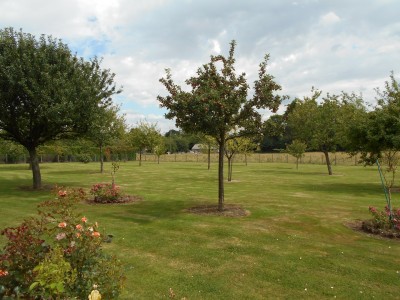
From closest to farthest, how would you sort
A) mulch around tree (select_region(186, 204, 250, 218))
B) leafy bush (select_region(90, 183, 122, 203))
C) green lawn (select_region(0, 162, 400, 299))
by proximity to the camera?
green lawn (select_region(0, 162, 400, 299)), mulch around tree (select_region(186, 204, 250, 218)), leafy bush (select_region(90, 183, 122, 203))

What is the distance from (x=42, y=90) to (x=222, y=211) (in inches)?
420

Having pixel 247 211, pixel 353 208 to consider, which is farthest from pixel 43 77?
pixel 353 208

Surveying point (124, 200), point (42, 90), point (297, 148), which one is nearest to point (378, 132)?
point (124, 200)

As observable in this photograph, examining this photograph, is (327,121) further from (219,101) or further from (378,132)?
(219,101)

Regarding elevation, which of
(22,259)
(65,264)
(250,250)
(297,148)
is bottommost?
(250,250)

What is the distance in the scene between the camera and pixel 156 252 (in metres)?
8.38

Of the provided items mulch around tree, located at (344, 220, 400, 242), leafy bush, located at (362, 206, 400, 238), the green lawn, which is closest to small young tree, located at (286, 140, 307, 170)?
the green lawn

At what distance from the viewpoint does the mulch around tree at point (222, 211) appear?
12.7 m

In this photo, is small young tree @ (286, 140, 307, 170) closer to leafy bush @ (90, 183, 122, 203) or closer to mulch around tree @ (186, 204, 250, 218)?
mulch around tree @ (186, 204, 250, 218)

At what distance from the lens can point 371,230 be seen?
10375 millimetres

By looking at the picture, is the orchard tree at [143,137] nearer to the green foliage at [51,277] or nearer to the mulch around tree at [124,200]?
the mulch around tree at [124,200]

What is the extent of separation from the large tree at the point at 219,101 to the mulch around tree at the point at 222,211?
236cm

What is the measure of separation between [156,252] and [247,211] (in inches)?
225

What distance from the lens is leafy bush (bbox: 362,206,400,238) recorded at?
396 inches
